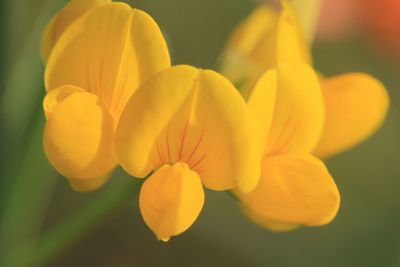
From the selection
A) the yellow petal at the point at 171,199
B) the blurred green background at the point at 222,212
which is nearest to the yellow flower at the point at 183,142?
the yellow petal at the point at 171,199

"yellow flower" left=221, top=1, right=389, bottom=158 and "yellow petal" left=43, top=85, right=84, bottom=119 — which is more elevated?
"yellow petal" left=43, top=85, right=84, bottom=119

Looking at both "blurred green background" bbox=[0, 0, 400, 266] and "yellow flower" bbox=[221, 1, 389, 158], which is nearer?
"yellow flower" bbox=[221, 1, 389, 158]

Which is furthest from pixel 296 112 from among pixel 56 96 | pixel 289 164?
pixel 56 96

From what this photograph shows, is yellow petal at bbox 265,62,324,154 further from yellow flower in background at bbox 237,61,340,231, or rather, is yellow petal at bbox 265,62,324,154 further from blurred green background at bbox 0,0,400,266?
blurred green background at bbox 0,0,400,266

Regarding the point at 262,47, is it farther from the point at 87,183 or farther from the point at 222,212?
the point at 222,212

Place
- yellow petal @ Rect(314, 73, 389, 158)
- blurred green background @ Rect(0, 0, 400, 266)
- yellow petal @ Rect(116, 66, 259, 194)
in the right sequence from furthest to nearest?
blurred green background @ Rect(0, 0, 400, 266), yellow petal @ Rect(314, 73, 389, 158), yellow petal @ Rect(116, 66, 259, 194)

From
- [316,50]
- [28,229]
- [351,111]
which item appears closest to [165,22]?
[316,50]

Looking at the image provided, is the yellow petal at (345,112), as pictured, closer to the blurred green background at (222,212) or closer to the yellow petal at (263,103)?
the yellow petal at (263,103)

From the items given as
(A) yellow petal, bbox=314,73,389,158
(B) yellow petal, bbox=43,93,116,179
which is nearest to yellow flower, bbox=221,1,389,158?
(A) yellow petal, bbox=314,73,389,158

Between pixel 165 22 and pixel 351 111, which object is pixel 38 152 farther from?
pixel 165 22
